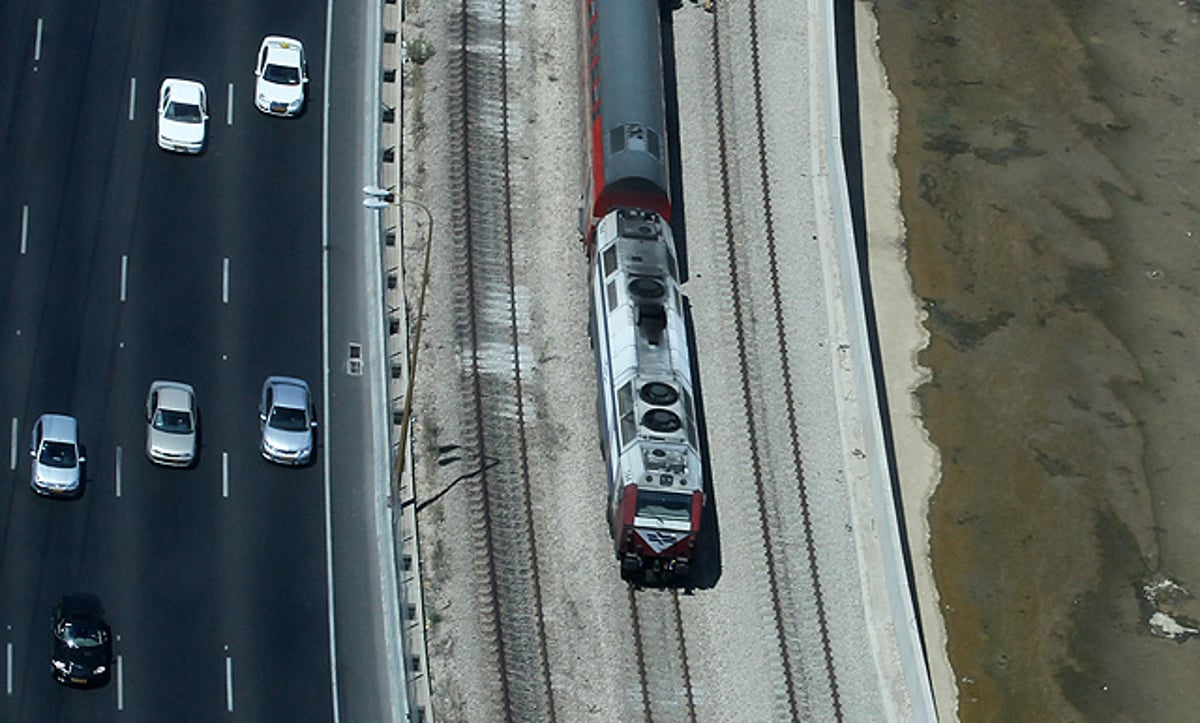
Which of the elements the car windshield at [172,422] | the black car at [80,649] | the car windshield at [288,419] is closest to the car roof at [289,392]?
the car windshield at [288,419]

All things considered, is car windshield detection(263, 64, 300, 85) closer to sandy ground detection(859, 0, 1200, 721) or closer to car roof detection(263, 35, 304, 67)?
car roof detection(263, 35, 304, 67)

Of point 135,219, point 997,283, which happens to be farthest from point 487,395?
point 997,283

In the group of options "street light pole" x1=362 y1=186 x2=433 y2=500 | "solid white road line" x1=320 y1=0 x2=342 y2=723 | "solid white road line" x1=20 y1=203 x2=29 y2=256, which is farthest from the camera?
"solid white road line" x1=20 y1=203 x2=29 y2=256

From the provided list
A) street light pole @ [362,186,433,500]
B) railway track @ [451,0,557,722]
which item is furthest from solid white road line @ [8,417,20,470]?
railway track @ [451,0,557,722]

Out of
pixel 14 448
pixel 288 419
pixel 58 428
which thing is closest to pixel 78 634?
pixel 58 428

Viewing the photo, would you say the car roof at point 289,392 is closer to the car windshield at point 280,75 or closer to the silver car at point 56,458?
the silver car at point 56,458
